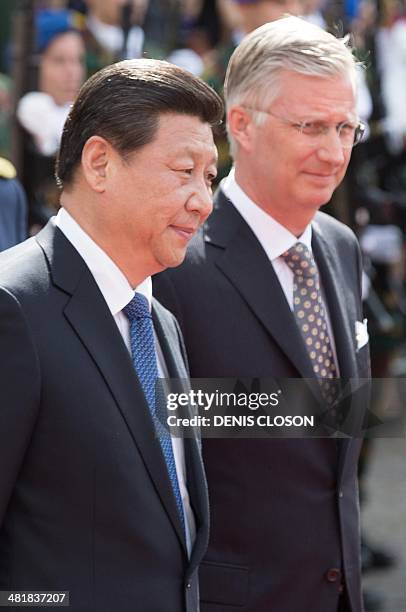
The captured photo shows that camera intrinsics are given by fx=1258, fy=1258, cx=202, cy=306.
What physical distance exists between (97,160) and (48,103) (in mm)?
3336

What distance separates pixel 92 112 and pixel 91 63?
13.0ft

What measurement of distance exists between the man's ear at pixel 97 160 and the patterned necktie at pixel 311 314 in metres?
0.88

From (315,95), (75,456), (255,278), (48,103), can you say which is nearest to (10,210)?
(255,278)

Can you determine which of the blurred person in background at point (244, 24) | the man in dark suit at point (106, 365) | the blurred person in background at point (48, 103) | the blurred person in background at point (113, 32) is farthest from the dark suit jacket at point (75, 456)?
the blurred person in background at point (113, 32)

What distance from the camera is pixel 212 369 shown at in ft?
9.70

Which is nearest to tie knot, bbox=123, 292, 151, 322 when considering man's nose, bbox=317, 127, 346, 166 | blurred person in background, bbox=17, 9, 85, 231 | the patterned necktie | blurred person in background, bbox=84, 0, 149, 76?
the patterned necktie

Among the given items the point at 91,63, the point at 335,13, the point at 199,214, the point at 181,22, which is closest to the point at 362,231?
the point at 335,13

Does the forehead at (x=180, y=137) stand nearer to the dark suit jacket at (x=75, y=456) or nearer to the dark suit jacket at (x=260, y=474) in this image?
the dark suit jacket at (x=75, y=456)

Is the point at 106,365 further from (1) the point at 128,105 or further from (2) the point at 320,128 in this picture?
(2) the point at 320,128

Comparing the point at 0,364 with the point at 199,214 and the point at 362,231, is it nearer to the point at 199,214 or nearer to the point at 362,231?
the point at 199,214

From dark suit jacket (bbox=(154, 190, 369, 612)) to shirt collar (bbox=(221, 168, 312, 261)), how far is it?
32 mm

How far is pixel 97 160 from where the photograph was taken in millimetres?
2330

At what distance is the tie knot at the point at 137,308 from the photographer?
95.3 inches

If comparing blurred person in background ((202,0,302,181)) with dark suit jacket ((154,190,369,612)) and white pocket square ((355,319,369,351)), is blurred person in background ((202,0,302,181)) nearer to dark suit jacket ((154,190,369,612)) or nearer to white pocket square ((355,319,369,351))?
white pocket square ((355,319,369,351))
